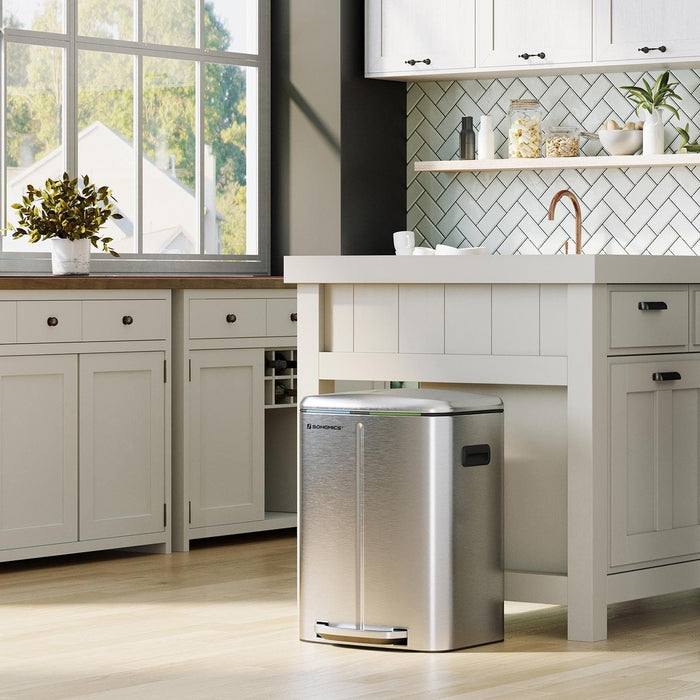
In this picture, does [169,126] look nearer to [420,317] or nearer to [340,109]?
[340,109]

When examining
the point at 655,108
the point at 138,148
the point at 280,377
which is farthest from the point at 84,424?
the point at 655,108

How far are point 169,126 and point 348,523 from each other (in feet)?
8.57

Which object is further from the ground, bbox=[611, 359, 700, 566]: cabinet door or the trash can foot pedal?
bbox=[611, 359, 700, 566]: cabinet door

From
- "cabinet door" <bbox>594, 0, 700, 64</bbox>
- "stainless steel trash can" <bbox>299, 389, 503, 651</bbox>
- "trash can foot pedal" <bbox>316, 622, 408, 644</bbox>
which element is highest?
"cabinet door" <bbox>594, 0, 700, 64</bbox>

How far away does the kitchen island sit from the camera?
325cm

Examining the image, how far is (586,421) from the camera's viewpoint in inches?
127

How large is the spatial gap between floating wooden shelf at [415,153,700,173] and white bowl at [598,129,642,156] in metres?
0.04

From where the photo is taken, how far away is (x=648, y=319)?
134 inches

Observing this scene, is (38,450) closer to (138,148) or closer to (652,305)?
(138,148)

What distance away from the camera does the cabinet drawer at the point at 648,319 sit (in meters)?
3.30

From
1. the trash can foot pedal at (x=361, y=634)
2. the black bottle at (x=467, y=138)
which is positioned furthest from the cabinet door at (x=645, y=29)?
the trash can foot pedal at (x=361, y=634)

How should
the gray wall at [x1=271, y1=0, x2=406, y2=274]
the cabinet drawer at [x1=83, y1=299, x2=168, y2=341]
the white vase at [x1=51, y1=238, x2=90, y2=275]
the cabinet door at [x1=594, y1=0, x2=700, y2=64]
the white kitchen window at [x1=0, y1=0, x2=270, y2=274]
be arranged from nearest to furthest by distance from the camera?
the cabinet drawer at [x1=83, y1=299, x2=168, y2=341], the white vase at [x1=51, y1=238, x2=90, y2=275], the cabinet door at [x1=594, y1=0, x2=700, y2=64], the white kitchen window at [x1=0, y1=0, x2=270, y2=274], the gray wall at [x1=271, y1=0, x2=406, y2=274]

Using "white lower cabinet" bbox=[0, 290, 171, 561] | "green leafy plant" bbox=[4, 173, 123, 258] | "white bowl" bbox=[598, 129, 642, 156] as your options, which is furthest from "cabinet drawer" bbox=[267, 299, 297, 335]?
"white bowl" bbox=[598, 129, 642, 156]

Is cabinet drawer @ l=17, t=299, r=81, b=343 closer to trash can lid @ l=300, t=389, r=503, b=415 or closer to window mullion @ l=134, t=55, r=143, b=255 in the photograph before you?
window mullion @ l=134, t=55, r=143, b=255
